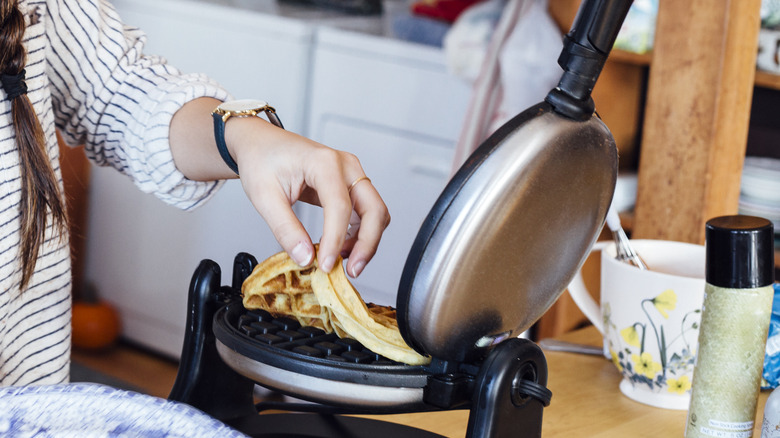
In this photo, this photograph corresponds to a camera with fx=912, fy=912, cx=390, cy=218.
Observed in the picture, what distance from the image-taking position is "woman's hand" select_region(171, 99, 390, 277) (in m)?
0.62

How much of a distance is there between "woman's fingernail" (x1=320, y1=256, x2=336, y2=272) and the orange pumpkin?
224cm

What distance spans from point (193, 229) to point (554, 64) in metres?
1.20

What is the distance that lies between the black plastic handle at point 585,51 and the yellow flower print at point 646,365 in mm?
348

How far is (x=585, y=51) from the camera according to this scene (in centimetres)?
54

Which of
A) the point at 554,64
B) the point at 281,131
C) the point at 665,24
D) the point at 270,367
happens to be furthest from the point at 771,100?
the point at 270,367

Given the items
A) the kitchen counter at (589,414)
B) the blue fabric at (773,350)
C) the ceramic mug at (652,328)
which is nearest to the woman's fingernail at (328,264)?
the kitchen counter at (589,414)

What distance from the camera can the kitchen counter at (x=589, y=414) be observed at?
2.57 feet

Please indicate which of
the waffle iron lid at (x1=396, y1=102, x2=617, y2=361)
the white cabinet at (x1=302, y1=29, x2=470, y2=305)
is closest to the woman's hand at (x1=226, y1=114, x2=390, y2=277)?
the waffle iron lid at (x1=396, y1=102, x2=617, y2=361)

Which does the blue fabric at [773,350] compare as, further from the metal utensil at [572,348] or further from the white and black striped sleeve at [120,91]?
the white and black striped sleeve at [120,91]

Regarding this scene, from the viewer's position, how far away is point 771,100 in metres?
1.88

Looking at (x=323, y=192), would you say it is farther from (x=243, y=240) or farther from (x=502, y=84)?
(x=243, y=240)

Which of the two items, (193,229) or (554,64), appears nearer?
(554,64)

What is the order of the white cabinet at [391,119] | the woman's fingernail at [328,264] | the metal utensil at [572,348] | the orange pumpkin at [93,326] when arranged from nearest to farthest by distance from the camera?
1. the woman's fingernail at [328,264]
2. the metal utensil at [572,348]
3. the white cabinet at [391,119]
4. the orange pumpkin at [93,326]

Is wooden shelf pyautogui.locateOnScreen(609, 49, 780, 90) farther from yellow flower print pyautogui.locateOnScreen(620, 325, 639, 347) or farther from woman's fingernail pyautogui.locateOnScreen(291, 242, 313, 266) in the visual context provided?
woman's fingernail pyautogui.locateOnScreen(291, 242, 313, 266)
